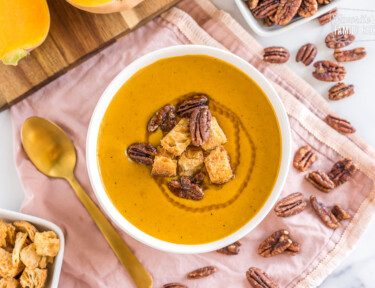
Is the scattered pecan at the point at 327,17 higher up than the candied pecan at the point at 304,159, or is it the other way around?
the scattered pecan at the point at 327,17

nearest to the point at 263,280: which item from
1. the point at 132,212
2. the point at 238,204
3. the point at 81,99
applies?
the point at 238,204

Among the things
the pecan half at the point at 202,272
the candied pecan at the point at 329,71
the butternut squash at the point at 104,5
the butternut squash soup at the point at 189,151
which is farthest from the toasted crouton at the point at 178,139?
the candied pecan at the point at 329,71

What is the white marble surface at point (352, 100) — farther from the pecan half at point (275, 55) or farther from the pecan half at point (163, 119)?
the pecan half at point (163, 119)

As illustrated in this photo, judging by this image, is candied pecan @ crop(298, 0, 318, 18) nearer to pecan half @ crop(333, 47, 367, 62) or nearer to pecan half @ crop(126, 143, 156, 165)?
pecan half @ crop(333, 47, 367, 62)

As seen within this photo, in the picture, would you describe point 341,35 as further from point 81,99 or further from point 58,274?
point 58,274

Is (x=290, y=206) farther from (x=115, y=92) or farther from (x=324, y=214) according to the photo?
(x=115, y=92)

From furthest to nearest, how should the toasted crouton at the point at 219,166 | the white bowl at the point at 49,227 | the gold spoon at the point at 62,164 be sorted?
the gold spoon at the point at 62,164 → the white bowl at the point at 49,227 → the toasted crouton at the point at 219,166

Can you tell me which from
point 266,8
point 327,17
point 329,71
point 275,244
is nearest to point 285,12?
point 266,8
